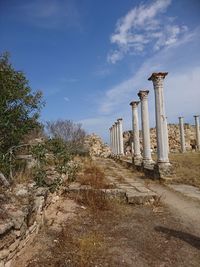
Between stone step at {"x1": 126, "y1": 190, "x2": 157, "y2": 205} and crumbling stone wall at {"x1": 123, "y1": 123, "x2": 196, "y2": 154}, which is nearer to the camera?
stone step at {"x1": 126, "y1": 190, "x2": 157, "y2": 205}

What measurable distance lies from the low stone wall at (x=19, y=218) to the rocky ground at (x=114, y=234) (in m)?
0.19

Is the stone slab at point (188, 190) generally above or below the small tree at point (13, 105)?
below

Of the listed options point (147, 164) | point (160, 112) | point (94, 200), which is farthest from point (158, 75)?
point (94, 200)

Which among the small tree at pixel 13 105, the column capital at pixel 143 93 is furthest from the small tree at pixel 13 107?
the column capital at pixel 143 93

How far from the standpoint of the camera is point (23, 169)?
863 centimetres

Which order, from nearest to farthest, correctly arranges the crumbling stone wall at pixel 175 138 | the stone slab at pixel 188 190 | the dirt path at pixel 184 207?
the dirt path at pixel 184 207 → the stone slab at pixel 188 190 → the crumbling stone wall at pixel 175 138

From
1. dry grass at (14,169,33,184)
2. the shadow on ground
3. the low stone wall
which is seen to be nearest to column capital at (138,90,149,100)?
dry grass at (14,169,33,184)

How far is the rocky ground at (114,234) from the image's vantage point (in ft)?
15.4

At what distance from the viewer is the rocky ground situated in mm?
4684

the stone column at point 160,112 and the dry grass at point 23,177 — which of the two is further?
the stone column at point 160,112

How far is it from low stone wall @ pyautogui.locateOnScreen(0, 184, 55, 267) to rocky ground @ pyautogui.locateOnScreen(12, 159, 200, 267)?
19 cm

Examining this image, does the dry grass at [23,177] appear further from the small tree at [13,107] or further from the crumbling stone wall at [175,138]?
the crumbling stone wall at [175,138]

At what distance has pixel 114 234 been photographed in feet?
19.6

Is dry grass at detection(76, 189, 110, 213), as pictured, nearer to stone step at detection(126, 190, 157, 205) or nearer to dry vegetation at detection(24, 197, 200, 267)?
dry vegetation at detection(24, 197, 200, 267)
